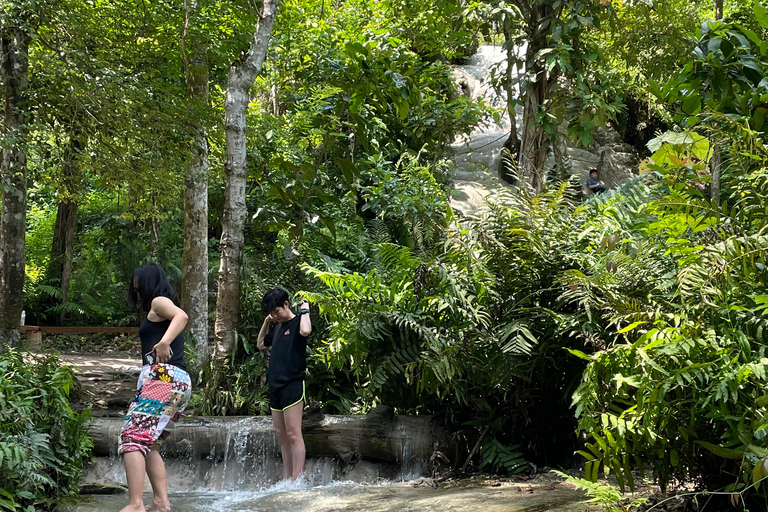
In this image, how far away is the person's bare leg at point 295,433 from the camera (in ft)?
20.0

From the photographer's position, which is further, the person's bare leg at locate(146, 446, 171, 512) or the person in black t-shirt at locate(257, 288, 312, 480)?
the person in black t-shirt at locate(257, 288, 312, 480)

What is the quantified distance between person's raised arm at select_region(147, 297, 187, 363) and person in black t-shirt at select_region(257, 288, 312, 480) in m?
1.43

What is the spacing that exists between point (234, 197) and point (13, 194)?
280cm

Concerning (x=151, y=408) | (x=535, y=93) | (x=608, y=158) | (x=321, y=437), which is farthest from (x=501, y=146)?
(x=151, y=408)

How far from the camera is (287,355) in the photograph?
20.3 ft

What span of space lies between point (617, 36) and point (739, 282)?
39.4 feet

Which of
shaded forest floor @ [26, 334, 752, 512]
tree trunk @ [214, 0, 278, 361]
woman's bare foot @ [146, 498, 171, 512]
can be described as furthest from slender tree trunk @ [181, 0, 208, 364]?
woman's bare foot @ [146, 498, 171, 512]

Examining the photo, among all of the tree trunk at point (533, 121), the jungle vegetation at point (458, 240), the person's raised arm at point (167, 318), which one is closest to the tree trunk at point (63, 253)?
the jungle vegetation at point (458, 240)

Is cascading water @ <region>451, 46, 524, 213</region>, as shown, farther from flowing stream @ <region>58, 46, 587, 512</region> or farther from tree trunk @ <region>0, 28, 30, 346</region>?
flowing stream @ <region>58, 46, 587, 512</region>

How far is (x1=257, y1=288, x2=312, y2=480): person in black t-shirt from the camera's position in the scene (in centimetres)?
610

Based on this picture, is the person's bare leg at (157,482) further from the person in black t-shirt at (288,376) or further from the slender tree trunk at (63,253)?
the slender tree trunk at (63,253)

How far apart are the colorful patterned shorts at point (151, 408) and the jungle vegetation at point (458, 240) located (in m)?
0.77

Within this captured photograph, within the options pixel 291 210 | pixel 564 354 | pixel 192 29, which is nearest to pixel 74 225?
pixel 291 210

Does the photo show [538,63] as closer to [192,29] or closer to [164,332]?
Result: [192,29]
